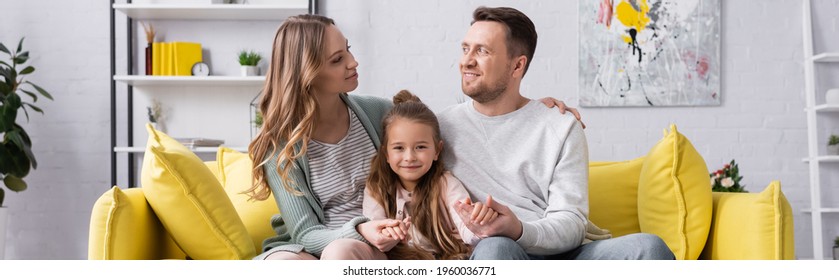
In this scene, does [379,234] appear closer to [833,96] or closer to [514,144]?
[514,144]

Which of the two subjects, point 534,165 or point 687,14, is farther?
point 687,14

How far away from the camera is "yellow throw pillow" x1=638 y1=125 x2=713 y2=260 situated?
2.02 m

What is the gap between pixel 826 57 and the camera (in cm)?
425

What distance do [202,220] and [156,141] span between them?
1.21ft

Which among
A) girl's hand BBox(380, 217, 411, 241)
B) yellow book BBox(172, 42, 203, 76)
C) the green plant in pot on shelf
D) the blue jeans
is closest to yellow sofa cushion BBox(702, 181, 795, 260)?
the blue jeans

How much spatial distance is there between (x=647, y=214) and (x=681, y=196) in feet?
0.48

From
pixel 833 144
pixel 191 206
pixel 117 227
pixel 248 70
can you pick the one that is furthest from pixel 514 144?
pixel 833 144

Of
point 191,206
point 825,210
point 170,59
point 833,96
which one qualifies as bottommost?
point 825,210

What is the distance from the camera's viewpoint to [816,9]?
14.4 ft

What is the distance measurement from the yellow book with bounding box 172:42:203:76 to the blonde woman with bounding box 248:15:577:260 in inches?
89.9

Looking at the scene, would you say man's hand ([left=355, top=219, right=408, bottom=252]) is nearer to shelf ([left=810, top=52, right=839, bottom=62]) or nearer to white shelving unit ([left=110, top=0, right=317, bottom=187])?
white shelving unit ([left=110, top=0, right=317, bottom=187])
